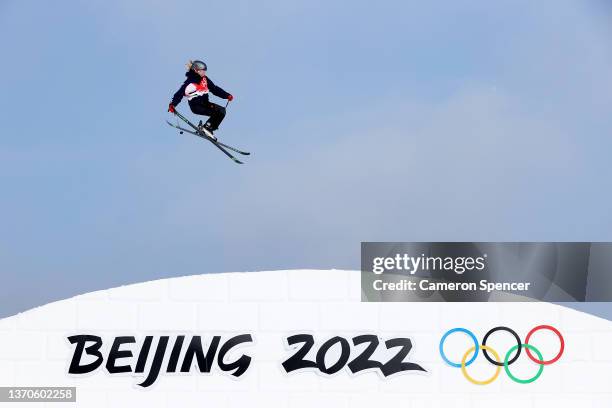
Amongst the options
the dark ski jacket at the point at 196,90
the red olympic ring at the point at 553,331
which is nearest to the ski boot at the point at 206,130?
the dark ski jacket at the point at 196,90

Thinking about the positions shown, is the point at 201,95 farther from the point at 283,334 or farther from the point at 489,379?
the point at 489,379

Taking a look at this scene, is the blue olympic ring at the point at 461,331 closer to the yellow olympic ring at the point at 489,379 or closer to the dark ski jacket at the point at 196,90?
the yellow olympic ring at the point at 489,379

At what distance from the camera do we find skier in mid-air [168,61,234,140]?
15.6 feet

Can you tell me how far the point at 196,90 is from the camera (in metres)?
4.78

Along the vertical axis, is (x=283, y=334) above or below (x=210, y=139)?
below

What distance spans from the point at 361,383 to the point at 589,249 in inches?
70.3

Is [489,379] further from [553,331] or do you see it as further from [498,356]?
[553,331]

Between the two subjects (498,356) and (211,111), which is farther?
(211,111)

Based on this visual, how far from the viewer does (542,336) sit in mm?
4492

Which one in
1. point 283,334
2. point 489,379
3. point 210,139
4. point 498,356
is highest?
point 210,139

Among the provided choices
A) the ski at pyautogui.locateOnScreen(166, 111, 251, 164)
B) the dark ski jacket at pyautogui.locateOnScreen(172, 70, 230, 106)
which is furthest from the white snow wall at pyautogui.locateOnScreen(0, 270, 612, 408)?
the dark ski jacket at pyautogui.locateOnScreen(172, 70, 230, 106)

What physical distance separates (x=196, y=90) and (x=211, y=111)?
183mm

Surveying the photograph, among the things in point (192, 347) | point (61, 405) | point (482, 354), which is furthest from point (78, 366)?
point (482, 354)

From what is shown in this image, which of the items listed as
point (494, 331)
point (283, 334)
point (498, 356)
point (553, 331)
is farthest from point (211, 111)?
point (553, 331)
